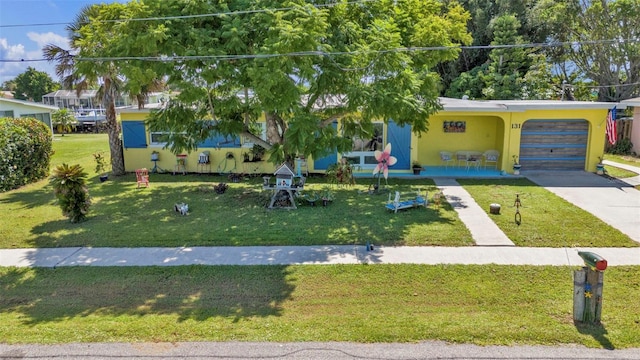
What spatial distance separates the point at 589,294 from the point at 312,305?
3.74 meters

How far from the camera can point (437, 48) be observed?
35.7ft

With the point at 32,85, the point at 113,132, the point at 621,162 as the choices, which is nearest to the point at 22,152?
the point at 113,132

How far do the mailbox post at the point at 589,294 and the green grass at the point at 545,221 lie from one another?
10.2ft

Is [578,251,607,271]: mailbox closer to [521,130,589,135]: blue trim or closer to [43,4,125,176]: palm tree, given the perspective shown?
[521,130,589,135]: blue trim

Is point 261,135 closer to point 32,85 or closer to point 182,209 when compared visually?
point 182,209

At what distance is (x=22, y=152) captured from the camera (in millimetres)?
15273

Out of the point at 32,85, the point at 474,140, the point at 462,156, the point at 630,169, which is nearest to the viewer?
the point at 630,169

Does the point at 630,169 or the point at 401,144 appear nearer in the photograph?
the point at 401,144

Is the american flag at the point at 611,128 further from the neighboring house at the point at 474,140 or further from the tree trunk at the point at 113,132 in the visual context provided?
the tree trunk at the point at 113,132

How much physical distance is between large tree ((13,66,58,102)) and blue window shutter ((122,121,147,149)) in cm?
5926

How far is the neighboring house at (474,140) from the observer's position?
54.2 ft

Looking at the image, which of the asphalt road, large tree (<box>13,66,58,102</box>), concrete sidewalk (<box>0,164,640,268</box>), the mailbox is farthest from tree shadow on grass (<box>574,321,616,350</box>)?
large tree (<box>13,66,58,102</box>)

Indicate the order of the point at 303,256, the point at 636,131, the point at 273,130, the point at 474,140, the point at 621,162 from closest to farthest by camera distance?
the point at 303,256 → the point at 273,130 → the point at 474,140 → the point at 621,162 → the point at 636,131

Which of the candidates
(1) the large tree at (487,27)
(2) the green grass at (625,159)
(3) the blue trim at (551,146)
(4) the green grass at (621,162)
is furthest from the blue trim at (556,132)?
(1) the large tree at (487,27)
